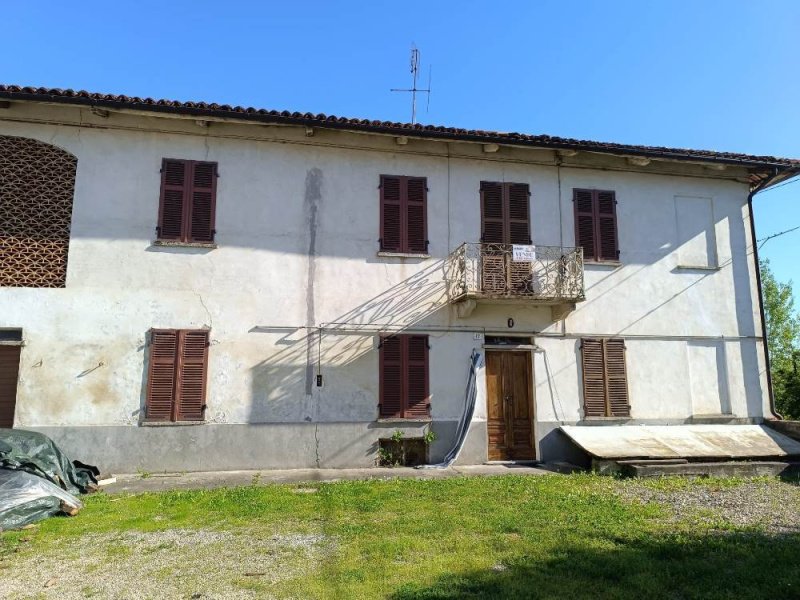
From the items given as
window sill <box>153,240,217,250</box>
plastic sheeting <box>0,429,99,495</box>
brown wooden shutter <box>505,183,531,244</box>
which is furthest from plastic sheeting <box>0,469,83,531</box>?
brown wooden shutter <box>505,183,531,244</box>

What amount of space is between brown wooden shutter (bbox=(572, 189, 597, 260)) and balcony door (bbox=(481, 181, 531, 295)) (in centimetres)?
113

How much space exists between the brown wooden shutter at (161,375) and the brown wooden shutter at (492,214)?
6.42 meters

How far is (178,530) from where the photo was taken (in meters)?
6.26

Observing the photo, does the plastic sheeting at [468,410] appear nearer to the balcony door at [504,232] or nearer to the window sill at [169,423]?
the balcony door at [504,232]

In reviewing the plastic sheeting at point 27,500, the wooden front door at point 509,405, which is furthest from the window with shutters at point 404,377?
the plastic sheeting at point 27,500

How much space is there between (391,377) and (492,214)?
13.3 ft

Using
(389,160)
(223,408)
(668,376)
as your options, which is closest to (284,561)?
(223,408)

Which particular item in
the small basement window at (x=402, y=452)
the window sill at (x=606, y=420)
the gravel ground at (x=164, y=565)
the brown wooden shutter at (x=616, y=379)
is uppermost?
the brown wooden shutter at (x=616, y=379)

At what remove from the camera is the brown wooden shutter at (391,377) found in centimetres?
1069

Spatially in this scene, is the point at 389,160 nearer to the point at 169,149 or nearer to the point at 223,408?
the point at 169,149

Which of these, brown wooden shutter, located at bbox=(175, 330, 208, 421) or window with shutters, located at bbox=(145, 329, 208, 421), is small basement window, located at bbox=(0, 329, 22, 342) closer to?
window with shutters, located at bbox=(145, 329, 208, 421)

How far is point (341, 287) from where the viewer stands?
35.9ft

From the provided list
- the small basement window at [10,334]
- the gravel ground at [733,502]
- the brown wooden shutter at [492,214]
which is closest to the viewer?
the gravel ground at [733,502]

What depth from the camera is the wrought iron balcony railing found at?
10977 mm
